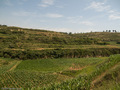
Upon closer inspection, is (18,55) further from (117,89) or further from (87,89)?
(117,89)

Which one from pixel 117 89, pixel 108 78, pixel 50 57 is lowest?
pixel 50 57

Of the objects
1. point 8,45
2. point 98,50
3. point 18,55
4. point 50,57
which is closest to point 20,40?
point 8,45

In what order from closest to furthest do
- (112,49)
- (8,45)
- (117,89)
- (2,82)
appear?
1. (117,89)
2. (2,82)
3. (8,45)
4. (112,49)

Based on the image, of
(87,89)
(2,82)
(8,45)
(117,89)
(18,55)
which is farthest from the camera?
(8,45)

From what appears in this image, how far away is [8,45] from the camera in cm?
6550

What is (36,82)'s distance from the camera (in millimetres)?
25828

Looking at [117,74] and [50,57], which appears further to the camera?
[50,57]

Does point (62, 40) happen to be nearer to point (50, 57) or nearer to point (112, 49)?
point (50, 57)

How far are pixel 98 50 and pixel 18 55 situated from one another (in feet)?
154

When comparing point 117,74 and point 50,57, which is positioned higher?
point 117,74

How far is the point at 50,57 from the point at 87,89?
43.9m

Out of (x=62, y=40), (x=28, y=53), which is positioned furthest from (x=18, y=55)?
(x=62, y=40)

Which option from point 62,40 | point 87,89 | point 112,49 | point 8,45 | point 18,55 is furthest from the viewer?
point 62,40

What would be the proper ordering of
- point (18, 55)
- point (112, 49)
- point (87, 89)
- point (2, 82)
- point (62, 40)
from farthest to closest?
point (62, 40) < point (112, 49) < point (18, 55) < point (2, 82) < point (87, 89)
